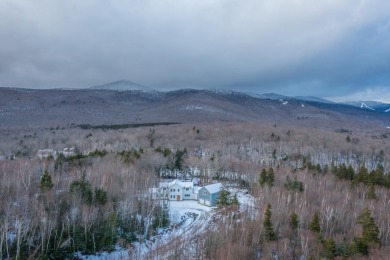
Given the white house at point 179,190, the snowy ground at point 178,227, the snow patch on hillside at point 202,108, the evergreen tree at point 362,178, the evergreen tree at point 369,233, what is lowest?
the snowy ground at point 178,227

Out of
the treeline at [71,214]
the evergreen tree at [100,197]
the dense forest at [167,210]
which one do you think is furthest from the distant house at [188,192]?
the evergreen tree at [100,197]

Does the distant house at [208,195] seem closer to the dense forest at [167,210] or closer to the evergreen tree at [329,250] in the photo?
the dense forest at [167,210]

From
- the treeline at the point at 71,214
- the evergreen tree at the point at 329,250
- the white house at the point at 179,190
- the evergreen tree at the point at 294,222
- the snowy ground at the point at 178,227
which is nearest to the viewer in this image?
the evergreen tree at the point at 329,250

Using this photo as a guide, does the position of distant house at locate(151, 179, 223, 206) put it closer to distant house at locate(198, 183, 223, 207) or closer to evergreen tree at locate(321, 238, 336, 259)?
distant house at locate(198, 183, 223, 207)

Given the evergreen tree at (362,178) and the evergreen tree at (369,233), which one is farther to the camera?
the evergreen tree at (362,178)

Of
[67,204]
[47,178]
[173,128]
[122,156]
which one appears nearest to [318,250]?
[67,204]

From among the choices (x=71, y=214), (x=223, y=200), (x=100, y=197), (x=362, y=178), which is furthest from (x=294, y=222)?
(x=362, y=178)

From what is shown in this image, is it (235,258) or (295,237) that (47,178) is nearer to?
(235,258)
